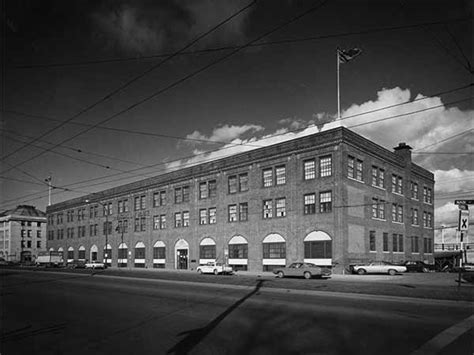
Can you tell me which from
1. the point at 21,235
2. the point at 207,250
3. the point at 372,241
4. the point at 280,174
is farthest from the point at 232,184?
the point at 21,235

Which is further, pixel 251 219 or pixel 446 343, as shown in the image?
pixel 251 219

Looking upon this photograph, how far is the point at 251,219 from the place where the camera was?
149ft

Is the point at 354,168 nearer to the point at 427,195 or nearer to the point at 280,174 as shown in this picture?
the point at 280,174

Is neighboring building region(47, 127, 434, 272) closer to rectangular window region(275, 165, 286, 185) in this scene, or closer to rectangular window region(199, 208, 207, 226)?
rectangular window region(199, 208, 207, 226)

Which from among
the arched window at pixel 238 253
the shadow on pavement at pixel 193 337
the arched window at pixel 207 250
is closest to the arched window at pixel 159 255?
the arched window at pixel 207 250

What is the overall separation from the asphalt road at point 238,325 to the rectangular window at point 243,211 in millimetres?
28280

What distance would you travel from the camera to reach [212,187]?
51281 millimetres

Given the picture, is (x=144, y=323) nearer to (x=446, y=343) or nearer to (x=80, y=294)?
(x=446, y=343)

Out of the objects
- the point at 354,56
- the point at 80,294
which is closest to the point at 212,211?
the point at 354,56

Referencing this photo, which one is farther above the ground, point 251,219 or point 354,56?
point 354,56

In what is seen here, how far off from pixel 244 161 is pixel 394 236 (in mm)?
19334

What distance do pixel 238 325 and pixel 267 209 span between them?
1300 inches

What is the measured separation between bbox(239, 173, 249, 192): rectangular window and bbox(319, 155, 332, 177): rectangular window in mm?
9709

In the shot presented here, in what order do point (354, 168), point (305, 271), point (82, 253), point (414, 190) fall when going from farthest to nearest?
1. point (82, 253)
2. point (414, 190)
3. point (354, 168)
4. point (305, 271)
